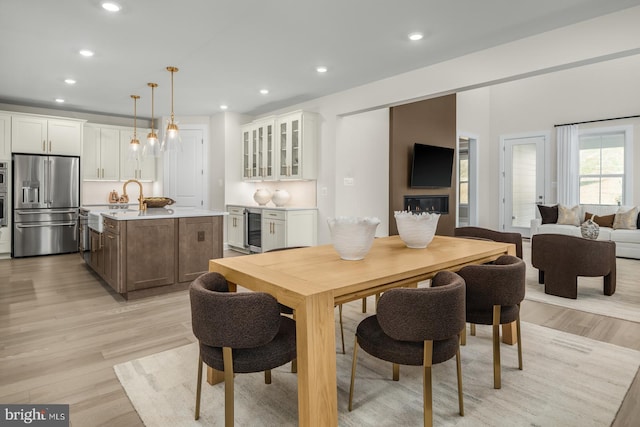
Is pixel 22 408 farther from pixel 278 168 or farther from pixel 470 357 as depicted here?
pixel 278 168

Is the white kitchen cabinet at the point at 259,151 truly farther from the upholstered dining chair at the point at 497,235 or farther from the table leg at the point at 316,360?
the table leg at the point at 316,360

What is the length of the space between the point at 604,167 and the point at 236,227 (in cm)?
714

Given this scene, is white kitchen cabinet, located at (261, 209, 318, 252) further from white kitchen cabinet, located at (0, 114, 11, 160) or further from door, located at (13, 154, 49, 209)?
white kitchen cabinet, located at (0, 114, 11, 160)

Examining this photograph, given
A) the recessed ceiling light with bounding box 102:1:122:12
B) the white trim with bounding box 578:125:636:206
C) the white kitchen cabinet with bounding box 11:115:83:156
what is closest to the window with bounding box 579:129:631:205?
the white trim with bounding box 578:125:636:206

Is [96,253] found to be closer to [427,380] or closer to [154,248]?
[154,248]

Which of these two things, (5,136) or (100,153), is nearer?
(5,136)

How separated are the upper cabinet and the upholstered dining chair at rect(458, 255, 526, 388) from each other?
4084mm

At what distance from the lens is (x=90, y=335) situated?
292 centimetres

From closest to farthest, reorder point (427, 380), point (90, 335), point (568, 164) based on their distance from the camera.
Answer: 1. point (427, 380)
2. point (90, 335)
3. point (568, 164)

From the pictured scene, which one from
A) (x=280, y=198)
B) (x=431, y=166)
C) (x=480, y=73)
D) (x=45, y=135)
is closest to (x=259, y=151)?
(x=280, y=198)

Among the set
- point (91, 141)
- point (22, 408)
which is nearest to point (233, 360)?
point (22, 408)

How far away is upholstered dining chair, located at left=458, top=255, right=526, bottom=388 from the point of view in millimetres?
2037

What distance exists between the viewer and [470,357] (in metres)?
2.52

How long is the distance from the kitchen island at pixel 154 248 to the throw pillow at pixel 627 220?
644cm
